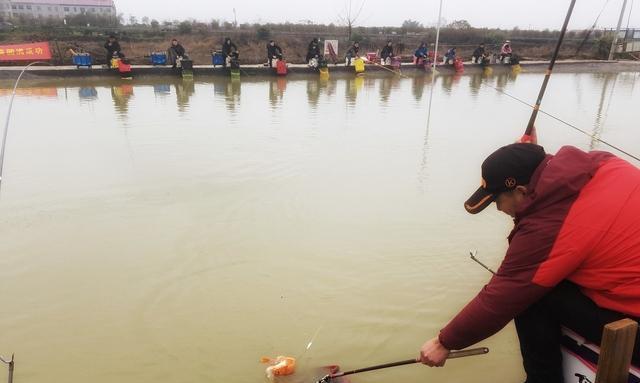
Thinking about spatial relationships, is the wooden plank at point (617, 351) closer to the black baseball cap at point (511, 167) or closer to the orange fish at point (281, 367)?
the black baseball cap at point (511, 167)

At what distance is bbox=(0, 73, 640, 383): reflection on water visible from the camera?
260 cm

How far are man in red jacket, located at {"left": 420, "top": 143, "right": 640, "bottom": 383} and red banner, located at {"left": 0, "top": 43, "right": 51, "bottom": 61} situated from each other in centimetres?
1856

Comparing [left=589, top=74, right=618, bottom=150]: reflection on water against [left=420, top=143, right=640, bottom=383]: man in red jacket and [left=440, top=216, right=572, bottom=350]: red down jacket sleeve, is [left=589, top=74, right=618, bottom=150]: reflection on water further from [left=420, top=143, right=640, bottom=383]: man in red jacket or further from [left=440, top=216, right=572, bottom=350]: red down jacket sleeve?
[left=440, top=216, right=572, bottom=350]: red down jacket sleeve

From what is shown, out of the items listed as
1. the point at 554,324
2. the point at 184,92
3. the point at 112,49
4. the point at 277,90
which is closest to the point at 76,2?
the point at 112,49

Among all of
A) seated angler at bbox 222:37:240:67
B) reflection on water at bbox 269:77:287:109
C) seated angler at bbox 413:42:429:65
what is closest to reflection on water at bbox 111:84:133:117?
reflection on water at bbox 269:77:287:109

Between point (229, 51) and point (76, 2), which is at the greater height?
point (76, 2)

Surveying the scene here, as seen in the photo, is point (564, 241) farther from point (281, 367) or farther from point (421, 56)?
point (421, 56)

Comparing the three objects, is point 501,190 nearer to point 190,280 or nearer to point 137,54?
point 190,280

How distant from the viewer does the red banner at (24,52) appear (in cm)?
1610

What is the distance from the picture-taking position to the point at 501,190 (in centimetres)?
162

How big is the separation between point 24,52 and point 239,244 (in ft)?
56.2

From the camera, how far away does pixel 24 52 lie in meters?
16.5

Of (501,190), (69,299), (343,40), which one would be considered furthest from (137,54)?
(501,190)

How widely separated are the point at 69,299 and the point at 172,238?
0.96m
